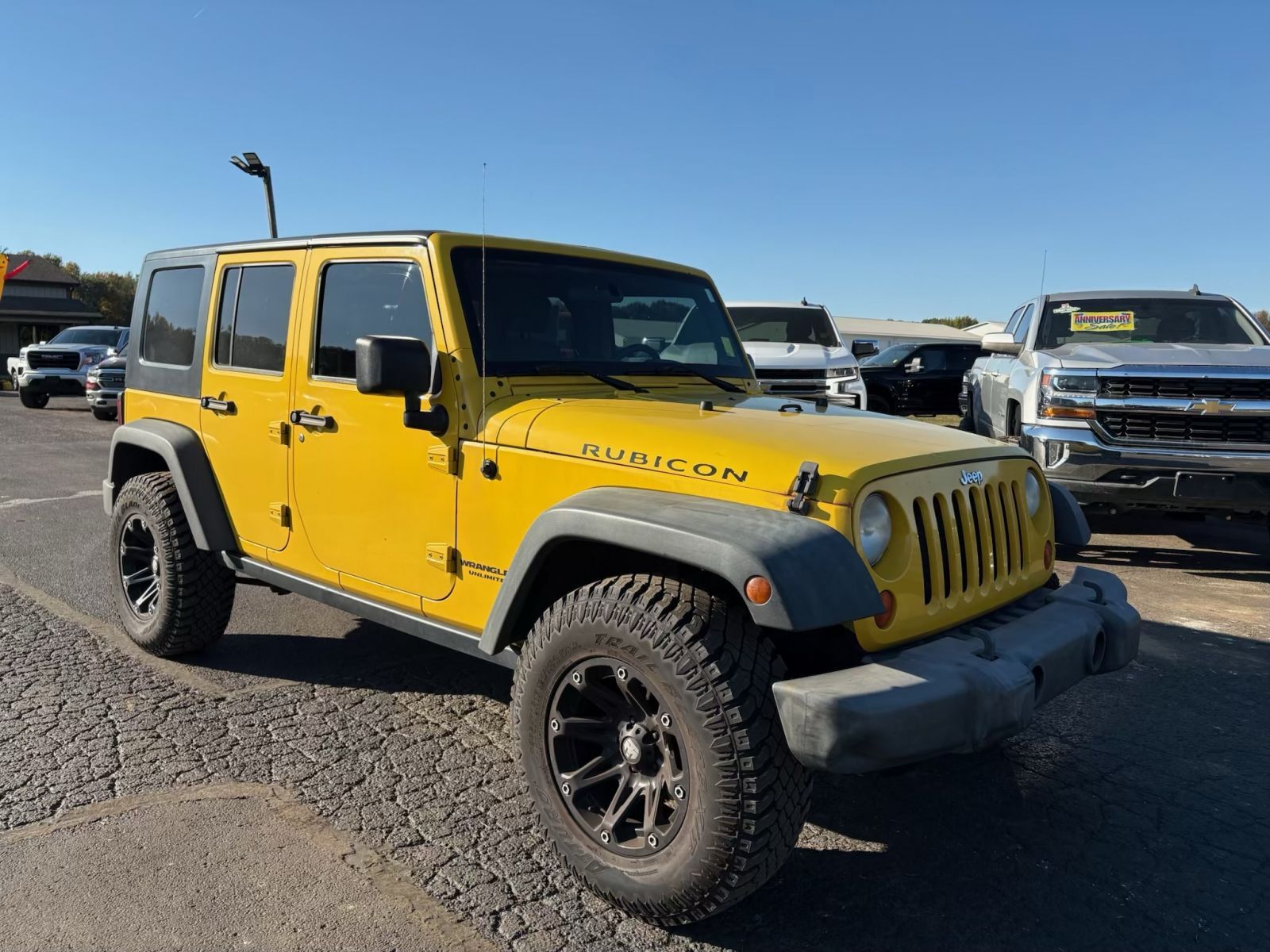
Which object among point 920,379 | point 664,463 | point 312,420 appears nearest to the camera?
point 664,463

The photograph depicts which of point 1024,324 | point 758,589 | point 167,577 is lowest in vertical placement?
point 167,577

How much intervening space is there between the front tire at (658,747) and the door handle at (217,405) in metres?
2.11

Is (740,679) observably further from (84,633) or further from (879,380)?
(879,380)

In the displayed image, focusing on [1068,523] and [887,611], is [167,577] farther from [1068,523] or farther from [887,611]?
[1068,523]

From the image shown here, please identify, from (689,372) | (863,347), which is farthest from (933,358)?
(689,372)

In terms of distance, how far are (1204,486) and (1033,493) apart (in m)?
3.48

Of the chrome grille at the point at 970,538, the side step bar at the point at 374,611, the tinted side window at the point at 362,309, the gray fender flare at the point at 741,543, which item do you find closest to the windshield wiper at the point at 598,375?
the tinted side window at the point at 362,309

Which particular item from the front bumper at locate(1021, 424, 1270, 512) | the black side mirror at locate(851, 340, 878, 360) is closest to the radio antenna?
the front bumper at locate(1021, 424, 1270, 512)

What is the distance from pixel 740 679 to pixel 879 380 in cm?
1619

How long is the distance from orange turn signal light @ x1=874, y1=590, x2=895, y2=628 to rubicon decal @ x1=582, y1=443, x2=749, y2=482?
18.6 inches

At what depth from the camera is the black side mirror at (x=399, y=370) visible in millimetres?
2955

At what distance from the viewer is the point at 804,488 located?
2.44m

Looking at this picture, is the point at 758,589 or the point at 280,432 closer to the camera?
the point at 758,589

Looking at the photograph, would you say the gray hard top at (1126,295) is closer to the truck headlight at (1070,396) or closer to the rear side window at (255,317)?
the truck headlight at (1070,396)
